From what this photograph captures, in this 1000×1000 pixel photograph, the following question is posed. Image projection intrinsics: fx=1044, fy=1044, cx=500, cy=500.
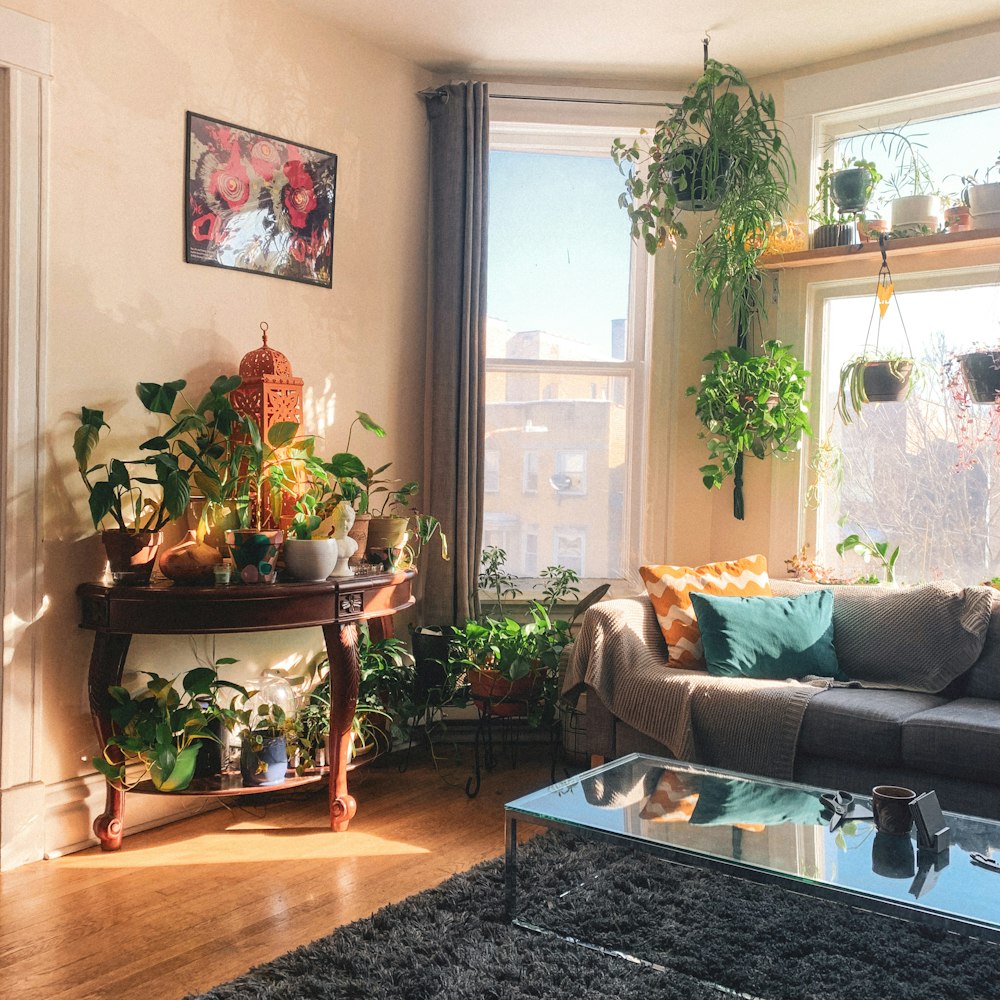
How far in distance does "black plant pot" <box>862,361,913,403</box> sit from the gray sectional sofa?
2.30ft

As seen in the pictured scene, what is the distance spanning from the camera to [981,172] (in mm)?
3719

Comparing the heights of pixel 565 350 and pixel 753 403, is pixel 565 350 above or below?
above

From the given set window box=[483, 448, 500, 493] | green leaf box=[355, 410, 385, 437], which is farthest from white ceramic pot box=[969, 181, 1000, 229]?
green leaf box=[355, 410, 385, 437]

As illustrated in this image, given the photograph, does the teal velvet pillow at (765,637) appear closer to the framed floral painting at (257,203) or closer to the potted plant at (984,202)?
the potted plant at (984,202)

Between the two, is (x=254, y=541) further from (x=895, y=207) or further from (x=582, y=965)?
(x=895, y=207)

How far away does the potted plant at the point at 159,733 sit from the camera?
9.58ft

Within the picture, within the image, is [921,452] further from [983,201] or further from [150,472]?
[150,472]

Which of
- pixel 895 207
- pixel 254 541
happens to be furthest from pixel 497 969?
pixel 895 207

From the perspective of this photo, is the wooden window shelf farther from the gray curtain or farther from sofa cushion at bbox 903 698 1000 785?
sofa cushion at bbox 903 698 1000 785

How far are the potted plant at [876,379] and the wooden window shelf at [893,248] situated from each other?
37 centimetres

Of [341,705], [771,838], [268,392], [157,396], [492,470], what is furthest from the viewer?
[492,470]

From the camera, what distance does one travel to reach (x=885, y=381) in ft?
12.2

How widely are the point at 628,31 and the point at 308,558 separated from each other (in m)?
2.22

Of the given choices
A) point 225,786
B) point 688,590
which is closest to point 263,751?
point 225,786
